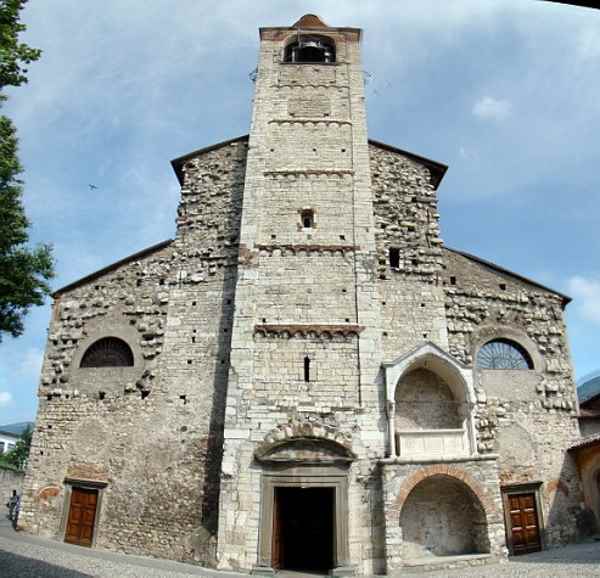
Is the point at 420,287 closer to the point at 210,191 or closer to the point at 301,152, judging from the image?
the point at 301,152

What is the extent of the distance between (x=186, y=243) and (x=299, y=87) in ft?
21.9

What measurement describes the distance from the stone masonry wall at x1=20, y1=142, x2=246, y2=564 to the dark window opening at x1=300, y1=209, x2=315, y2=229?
2194mm

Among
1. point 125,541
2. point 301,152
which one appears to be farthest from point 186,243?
point 125,541

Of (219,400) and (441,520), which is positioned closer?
(441,520)

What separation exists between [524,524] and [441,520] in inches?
95.7

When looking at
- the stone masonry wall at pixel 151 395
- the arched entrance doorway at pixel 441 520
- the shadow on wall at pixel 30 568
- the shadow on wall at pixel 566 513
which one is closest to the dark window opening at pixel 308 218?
the stone masonry wall at pixel 151 395

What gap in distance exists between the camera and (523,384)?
1393cm

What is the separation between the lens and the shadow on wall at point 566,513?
1259cm

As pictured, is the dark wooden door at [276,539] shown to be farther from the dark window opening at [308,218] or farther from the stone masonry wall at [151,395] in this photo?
the dark window opening at [308,218]

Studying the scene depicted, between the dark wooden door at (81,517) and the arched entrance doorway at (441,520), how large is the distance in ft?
26.3

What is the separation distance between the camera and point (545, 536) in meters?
12.5

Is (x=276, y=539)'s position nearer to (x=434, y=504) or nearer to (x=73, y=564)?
(x=434, y=504)

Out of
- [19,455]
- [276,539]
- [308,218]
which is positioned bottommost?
[276,539]

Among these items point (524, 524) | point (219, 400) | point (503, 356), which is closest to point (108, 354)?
point (219, 400)
